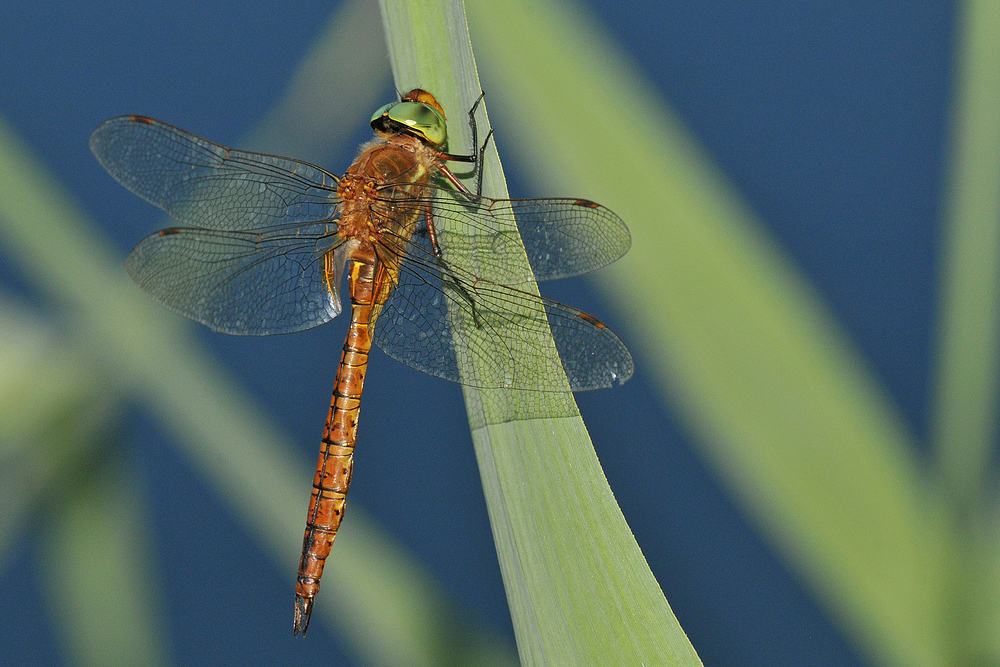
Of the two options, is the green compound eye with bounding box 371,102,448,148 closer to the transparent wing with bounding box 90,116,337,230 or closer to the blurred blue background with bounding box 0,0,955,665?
the transparent wing with bounding box 90,116,337,230

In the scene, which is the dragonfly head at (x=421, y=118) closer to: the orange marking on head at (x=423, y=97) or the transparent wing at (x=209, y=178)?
the orange marking on head at (x=423, y=97)

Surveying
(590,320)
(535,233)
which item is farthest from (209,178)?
(590,320)

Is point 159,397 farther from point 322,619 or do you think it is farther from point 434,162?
point 434,162

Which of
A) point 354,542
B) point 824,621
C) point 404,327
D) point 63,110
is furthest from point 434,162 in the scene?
point 63,110

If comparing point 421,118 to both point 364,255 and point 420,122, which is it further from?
point 364,255

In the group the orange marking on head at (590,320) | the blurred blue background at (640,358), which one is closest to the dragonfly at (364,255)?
the orange marking on head at (590,320)

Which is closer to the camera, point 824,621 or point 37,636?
point 824,621

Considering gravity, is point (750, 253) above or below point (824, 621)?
above
